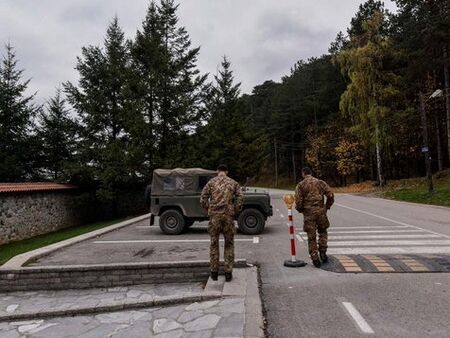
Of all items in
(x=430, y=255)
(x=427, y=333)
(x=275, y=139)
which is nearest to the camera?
(x=427, y=333)

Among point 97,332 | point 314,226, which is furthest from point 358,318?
point 97,332

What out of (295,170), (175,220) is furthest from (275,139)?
(175,220)

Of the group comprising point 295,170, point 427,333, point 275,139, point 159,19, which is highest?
point 159,19

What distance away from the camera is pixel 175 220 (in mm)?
13758

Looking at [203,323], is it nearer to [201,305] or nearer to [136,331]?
[201,305]

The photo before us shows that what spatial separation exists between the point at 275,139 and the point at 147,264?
6328 cm

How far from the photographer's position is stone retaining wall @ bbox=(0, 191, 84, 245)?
65.9 feet

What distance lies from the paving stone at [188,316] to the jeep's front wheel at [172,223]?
26.0 feet

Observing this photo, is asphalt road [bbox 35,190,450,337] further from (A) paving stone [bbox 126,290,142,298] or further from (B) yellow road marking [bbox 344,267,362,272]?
(A) paving stone [bbox 126,290,142,298]

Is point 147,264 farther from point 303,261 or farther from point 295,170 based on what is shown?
point 295,170

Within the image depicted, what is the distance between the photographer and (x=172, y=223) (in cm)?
1375

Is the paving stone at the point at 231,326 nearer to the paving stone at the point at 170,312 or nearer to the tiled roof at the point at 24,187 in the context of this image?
the paving stone at the point at 170,312

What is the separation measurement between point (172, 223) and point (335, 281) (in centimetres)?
767

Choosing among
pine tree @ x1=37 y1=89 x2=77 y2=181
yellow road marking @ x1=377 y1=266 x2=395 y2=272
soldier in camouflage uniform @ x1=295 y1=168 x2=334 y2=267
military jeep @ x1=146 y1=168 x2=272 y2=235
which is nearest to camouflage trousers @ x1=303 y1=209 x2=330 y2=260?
soldier in camouflage uniform @ x1=295 y1=168 x2=334 y2=267
